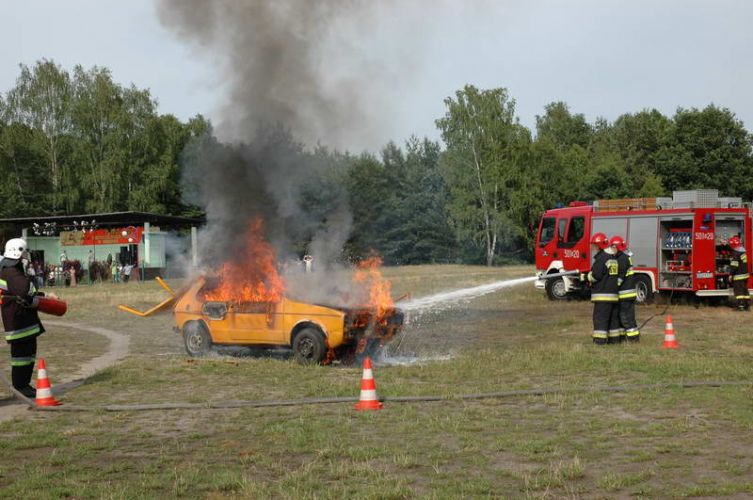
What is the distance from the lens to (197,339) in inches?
514

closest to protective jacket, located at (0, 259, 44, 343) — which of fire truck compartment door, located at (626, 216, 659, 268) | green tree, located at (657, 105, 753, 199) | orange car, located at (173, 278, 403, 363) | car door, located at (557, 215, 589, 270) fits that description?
orange car, located at (173, 278, 403, 363)

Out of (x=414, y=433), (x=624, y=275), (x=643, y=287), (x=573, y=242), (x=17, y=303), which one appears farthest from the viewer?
(x=573, y=242)

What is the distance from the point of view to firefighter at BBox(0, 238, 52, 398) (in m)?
9.72

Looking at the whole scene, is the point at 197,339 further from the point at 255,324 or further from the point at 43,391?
the point at 43,391

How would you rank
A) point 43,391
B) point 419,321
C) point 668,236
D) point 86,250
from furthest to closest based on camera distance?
point 86,250 < point 668,236 < point 419,321 < point 43,391

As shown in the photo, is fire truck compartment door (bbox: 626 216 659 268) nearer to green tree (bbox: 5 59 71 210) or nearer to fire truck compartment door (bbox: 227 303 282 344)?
fire truck compartment door (bbox: 227 303 282 344)

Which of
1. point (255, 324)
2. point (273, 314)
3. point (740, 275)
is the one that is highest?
point (740, 275)

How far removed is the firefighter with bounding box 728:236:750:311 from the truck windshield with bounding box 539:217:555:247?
577cm

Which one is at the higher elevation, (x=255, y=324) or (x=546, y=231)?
(x=546, y=231)

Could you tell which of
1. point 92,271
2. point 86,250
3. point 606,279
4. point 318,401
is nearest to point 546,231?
point 606,279

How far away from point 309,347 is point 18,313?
13.4ft

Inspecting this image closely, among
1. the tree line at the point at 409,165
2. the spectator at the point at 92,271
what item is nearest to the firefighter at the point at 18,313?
the spectator at the point at 92,271

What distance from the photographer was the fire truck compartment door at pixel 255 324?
39.3 feet

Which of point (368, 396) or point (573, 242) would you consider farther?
point (573, 242)
